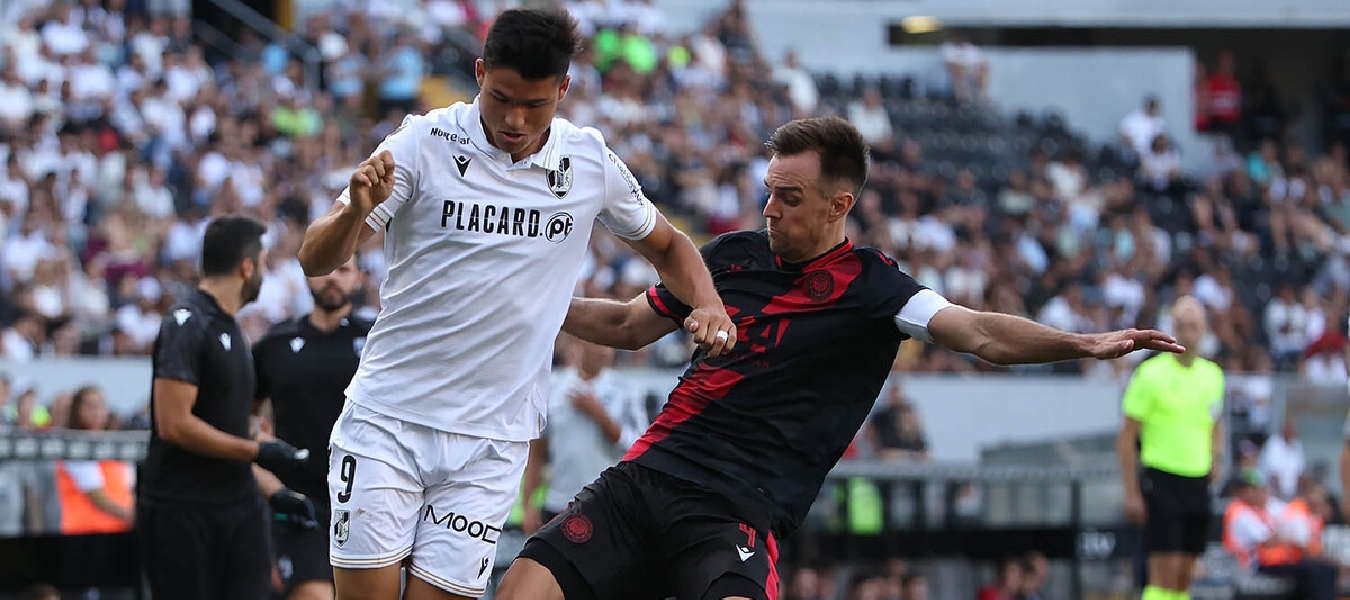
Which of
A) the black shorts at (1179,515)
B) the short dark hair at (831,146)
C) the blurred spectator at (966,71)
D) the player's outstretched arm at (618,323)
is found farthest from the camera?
the blurred spectator at (966,71)

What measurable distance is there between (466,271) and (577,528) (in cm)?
98

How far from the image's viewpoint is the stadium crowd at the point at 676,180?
14.7 metres

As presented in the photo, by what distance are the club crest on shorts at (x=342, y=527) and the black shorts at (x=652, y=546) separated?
631 millimetres

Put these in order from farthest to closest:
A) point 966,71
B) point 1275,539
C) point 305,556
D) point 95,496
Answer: point 966,71
point 1275,539
point 95,496
point 305,556

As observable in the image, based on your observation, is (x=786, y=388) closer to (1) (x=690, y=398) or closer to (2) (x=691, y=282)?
(1) (x=690, y=398)

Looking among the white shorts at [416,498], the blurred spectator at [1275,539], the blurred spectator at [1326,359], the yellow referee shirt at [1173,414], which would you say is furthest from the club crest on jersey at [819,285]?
the blurred spectator at [1326,359]

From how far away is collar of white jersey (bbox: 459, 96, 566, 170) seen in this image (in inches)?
208

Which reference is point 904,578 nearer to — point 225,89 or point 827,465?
point 827,465

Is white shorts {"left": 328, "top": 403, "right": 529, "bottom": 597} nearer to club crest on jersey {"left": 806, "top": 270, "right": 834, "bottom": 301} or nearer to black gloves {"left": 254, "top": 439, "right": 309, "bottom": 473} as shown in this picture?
club crest on jersey {"left": 806, "top": 270, "right": 834, "bottom": 301}

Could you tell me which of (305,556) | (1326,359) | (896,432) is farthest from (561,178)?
(1326,359)

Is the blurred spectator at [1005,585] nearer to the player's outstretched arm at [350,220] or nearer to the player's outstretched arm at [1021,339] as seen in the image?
the player's outstretched arm at [1021,339]

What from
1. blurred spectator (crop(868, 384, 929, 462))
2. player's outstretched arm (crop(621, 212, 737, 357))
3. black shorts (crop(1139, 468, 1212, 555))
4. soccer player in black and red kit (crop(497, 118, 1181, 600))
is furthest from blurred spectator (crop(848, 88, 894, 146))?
player's outstretched arm (crop(621, 212, 737, 357))

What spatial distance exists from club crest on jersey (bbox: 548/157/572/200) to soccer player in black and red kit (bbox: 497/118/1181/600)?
80 cm

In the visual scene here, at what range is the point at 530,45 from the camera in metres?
5.04
